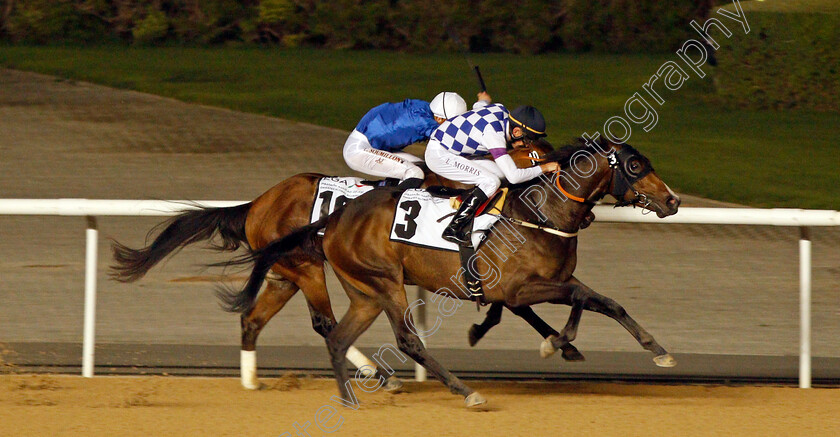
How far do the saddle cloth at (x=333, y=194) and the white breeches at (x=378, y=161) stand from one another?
0.66 feet

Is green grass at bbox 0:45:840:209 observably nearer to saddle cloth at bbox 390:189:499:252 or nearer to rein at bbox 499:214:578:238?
rein at bbox 499:214:578:238

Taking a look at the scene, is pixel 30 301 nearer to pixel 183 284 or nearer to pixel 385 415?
pixel 183 284

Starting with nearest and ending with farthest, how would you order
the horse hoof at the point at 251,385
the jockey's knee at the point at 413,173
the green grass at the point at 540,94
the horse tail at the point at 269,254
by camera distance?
the horse tail at the point at 269,254 < the horse hoof at the point at 251,385 < the jockey's knee at the point at 413,173 < the green grass at the point at 540,94

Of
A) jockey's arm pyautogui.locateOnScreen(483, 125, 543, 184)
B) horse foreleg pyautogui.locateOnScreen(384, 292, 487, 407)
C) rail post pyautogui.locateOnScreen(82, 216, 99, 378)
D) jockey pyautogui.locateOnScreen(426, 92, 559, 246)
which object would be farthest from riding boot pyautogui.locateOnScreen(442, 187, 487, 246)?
rail post pyautogui.locateOnScreen(82, 216, 99, 378)

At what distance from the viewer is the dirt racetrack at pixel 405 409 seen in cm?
436

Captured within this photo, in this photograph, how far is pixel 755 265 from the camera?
321 inches

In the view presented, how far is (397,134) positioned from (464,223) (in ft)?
3.17

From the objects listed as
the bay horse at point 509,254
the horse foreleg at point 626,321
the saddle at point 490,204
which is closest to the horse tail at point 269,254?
the bay horse at point 509,254

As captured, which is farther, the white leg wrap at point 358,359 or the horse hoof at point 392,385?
the white leg wrap at point 358,359

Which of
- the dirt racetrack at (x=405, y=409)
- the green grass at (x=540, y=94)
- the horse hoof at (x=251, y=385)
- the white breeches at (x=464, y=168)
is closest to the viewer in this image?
the dirt racetrack at (x=405, y=409)

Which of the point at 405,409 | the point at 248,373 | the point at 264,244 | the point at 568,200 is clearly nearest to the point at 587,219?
the point at 568,200

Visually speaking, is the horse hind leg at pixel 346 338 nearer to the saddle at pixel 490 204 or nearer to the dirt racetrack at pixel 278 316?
the dirt racetrack at pixel 278 316

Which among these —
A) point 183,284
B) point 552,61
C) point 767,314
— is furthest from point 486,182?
point 552,61

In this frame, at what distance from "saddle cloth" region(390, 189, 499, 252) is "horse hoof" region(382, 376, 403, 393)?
719 millimetres
